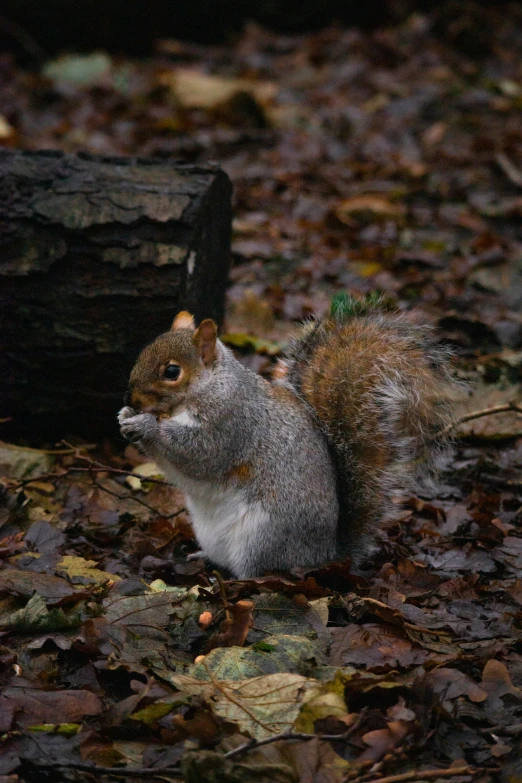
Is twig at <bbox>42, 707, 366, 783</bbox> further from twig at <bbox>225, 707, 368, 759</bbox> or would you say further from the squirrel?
the squirrel

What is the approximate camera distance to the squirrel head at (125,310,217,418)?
304 centimetres

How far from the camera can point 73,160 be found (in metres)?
4.06

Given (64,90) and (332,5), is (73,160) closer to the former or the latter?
(64,90)

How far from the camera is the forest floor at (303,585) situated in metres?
2.16

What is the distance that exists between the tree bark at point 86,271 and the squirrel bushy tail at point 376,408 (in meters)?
0.89

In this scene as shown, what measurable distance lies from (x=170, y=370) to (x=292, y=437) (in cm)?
48

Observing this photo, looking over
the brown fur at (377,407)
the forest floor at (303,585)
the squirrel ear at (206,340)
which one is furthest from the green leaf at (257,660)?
the squirrel ear at (206,340)

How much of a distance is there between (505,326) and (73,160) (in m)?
2.63

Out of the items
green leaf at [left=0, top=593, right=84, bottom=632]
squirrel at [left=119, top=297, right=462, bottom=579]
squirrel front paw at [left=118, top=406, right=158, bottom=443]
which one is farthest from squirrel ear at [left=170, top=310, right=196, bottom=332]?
green leaf at [left=0, top=593, right=84, bottom=632]

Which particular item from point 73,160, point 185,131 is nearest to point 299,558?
point 73,160

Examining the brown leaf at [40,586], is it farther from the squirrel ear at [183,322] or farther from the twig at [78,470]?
the squirrel ear at [183,322]

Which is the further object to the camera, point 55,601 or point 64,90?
point 64,90

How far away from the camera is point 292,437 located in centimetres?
308

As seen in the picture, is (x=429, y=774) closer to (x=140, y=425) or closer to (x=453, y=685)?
(x=453, y=685)
